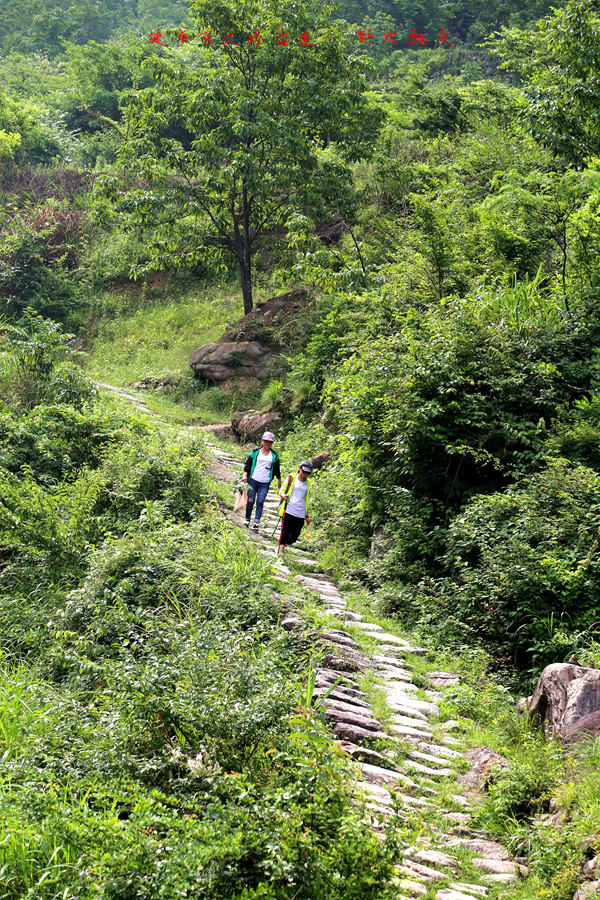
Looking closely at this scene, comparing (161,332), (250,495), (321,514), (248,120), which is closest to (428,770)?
(250,495)

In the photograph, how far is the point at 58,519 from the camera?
8211 mm

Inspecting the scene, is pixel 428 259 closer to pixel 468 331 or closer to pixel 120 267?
pixel 468 331

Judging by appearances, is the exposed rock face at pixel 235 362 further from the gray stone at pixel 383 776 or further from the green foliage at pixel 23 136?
the green foliage at pixel 23 136

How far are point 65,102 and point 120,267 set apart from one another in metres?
11.7

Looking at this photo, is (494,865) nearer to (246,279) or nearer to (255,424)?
(255,424)

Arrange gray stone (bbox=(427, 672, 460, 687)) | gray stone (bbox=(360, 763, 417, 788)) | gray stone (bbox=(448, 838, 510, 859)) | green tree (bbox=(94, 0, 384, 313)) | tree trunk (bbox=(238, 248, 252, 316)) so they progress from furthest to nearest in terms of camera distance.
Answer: tree trunk (bbox=(238, 248, 252, 316)) < green tree (bbox=(94, 0, 384, 313)) < gray stone (bbox=(427, 672, 460, 687)) < gray stone (bbox=(360, 763, 417, 788)) < gray stone (bbox=(448, 838, 510, 859))

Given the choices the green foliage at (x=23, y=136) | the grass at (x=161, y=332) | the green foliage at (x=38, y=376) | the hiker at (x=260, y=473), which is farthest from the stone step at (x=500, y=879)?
the green foliage at (x=23, y=136)

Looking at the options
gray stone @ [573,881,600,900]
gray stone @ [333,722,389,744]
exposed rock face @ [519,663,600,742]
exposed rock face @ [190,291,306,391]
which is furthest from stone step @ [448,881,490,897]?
exposed rock face @ [190,291,306,391]

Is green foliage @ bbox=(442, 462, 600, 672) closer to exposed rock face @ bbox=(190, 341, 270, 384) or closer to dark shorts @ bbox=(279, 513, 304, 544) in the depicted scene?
dark shorts @ bbox=(279, 513, 304, 544)

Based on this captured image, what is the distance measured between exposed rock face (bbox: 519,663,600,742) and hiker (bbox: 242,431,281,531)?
501cm

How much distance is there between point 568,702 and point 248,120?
15.9 m

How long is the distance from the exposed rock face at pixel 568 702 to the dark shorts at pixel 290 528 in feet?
13.8

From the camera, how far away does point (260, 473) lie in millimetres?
9305

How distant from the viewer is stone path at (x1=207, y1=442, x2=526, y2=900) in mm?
3641
